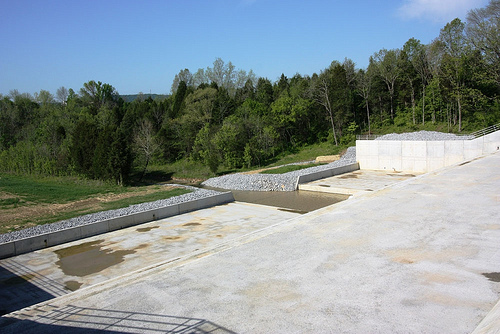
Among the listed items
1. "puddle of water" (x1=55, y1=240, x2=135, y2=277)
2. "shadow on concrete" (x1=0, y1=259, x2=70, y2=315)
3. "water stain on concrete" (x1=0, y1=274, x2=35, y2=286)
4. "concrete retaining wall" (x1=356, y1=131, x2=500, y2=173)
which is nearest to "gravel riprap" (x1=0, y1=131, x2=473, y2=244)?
"puddle of water" (x1=55, y1=240, x2=135, y2=277)

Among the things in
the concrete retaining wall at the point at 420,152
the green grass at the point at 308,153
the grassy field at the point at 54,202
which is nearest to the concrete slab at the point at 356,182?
the concrete retaining wall at the point at 420,152

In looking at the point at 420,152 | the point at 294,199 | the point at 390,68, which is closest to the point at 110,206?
the point at 294,199

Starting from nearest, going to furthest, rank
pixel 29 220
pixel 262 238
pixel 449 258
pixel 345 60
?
pixel 449 258
pixel 262 238
pixel 29 220
pixel 345 60

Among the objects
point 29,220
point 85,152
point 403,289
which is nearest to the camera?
point 403,289

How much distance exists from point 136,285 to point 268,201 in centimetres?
1431

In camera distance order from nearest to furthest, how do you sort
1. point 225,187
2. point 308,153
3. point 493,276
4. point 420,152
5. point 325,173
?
point 493,276 → point 325,173 → point 420,152 → point 225,187 → point 308,153

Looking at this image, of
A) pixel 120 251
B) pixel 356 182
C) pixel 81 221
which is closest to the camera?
pixel 120 251

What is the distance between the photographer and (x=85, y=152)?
3191 cm

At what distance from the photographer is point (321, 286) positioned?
623cm

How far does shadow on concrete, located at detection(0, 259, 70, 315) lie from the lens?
8570 mm

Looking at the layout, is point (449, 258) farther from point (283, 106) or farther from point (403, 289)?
point (283, 106)

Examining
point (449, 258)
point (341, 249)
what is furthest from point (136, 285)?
point (449, 258)

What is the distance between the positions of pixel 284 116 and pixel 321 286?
39.8 meters

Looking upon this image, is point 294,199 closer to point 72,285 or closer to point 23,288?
point 72,285
